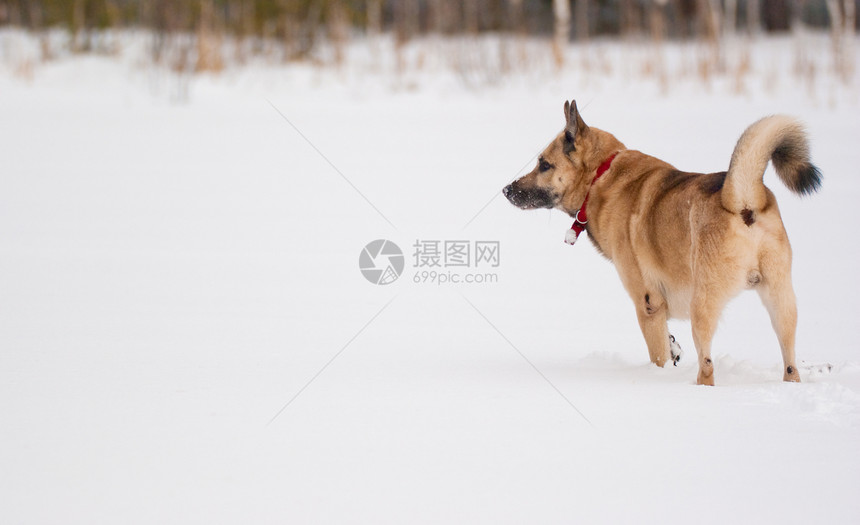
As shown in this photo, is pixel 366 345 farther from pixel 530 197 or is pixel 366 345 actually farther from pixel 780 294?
pixel 780 294

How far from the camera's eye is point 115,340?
5109mm

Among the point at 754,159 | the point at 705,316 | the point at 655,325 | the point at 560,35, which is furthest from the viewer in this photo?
the point at 560,35

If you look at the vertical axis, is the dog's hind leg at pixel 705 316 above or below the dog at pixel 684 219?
below

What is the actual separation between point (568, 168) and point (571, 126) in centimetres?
26

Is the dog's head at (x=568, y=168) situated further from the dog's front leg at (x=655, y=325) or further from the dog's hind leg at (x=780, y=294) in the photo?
the dog's hind leg at (x=780, y=294)

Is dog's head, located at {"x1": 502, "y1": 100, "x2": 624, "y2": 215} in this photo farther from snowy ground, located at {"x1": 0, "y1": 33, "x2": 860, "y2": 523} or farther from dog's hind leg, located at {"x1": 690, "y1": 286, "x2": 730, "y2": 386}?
dog's hind leg, located at {"x1": 690, "y1": 286, "x2": 730, "y2": 386}

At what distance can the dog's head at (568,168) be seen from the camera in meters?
4.97

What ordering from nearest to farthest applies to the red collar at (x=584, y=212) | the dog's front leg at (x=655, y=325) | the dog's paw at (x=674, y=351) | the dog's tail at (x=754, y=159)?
1. the dog's tail at (x=754, y=159)
2. the dog's front leg at (x=655, y=325)
3. the dog's paw at (x=674, y=351)
4. the red collar at (x=584, y=212)

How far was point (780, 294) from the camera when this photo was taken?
3914 millimetres

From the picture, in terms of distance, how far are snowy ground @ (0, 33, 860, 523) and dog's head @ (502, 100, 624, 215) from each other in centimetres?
88

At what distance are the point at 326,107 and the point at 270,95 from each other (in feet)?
3.68

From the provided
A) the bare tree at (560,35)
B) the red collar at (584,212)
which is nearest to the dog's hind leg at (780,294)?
the red collar at (584,212)

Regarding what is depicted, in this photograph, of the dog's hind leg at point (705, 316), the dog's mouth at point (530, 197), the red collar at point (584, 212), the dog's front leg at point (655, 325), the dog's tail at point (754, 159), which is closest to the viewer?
the dog's tail at point (754, 159)

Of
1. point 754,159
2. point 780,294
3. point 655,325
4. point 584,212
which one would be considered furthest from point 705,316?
point 584,212
